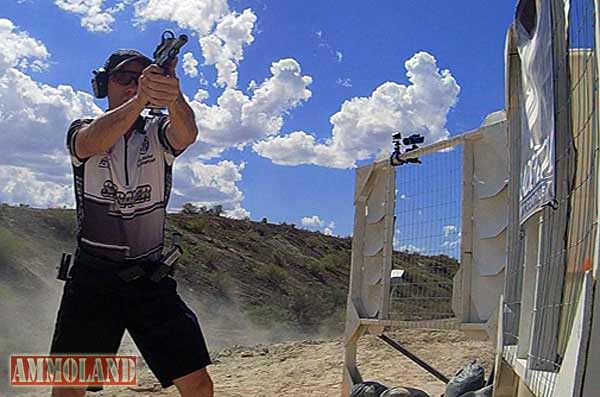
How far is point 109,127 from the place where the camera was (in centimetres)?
303

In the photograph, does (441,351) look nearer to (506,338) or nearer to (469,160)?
(469,160)

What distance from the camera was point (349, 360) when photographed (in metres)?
6.75

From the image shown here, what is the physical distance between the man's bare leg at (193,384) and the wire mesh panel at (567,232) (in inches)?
52.1

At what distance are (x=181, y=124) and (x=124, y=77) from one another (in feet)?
1.29

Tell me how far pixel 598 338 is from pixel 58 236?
85.7 feet

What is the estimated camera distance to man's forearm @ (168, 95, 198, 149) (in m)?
3.23

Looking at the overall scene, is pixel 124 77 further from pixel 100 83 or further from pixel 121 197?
pixel 121 197

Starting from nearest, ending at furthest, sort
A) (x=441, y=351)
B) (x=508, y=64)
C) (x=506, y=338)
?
(x=506, y=338)
(x=508, y=64)
(x=441, y=351)

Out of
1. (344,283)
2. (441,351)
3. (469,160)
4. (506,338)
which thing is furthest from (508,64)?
(344,283)

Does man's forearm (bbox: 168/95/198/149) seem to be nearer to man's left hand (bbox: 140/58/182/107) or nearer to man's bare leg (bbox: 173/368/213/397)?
man's left hand (bbox: 140/58/182/107)

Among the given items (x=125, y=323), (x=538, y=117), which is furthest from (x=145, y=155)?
(x=538, y=117)

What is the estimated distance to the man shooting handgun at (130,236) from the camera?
121 inches

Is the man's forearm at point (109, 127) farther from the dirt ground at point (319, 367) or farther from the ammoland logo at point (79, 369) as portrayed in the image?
the dirt ground at point (319, 367)

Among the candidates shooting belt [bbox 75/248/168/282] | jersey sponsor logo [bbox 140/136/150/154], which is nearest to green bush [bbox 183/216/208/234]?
jersey sponsor logo [bbox 140/136/150/154]
